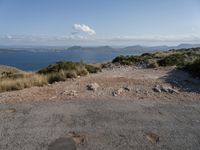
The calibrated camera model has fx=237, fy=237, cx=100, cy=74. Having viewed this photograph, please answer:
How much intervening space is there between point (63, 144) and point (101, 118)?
1.54 m

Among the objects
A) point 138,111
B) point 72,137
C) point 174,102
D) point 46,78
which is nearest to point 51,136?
point 72,137

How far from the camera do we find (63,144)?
4.62 meters

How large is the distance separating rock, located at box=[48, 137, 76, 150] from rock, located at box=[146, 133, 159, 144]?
1.54 meters

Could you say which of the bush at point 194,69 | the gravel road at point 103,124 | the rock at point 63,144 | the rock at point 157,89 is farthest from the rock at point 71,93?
the bush at point 194,69

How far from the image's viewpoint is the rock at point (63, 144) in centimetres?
448

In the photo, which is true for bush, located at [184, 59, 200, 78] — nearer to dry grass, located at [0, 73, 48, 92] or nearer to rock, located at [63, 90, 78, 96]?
rock, located at [63, 90, 78, 96]

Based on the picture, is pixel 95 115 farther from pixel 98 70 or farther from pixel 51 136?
pixel 98 70

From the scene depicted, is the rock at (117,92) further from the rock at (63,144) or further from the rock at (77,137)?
the rock at (63,144)

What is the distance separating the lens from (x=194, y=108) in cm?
700

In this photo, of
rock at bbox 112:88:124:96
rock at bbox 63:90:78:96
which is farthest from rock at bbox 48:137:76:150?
rock at bbox 112:88:124:96

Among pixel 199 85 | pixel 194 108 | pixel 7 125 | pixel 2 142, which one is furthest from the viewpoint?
pixel 199 85

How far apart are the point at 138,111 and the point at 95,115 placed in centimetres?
125

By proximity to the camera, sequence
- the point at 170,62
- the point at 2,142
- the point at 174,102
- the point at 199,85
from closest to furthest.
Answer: the point at 2,142 < the point at 174,102 < the point at 199,85 < the point at 170,62

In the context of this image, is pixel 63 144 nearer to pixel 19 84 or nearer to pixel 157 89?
pixel 157 89
